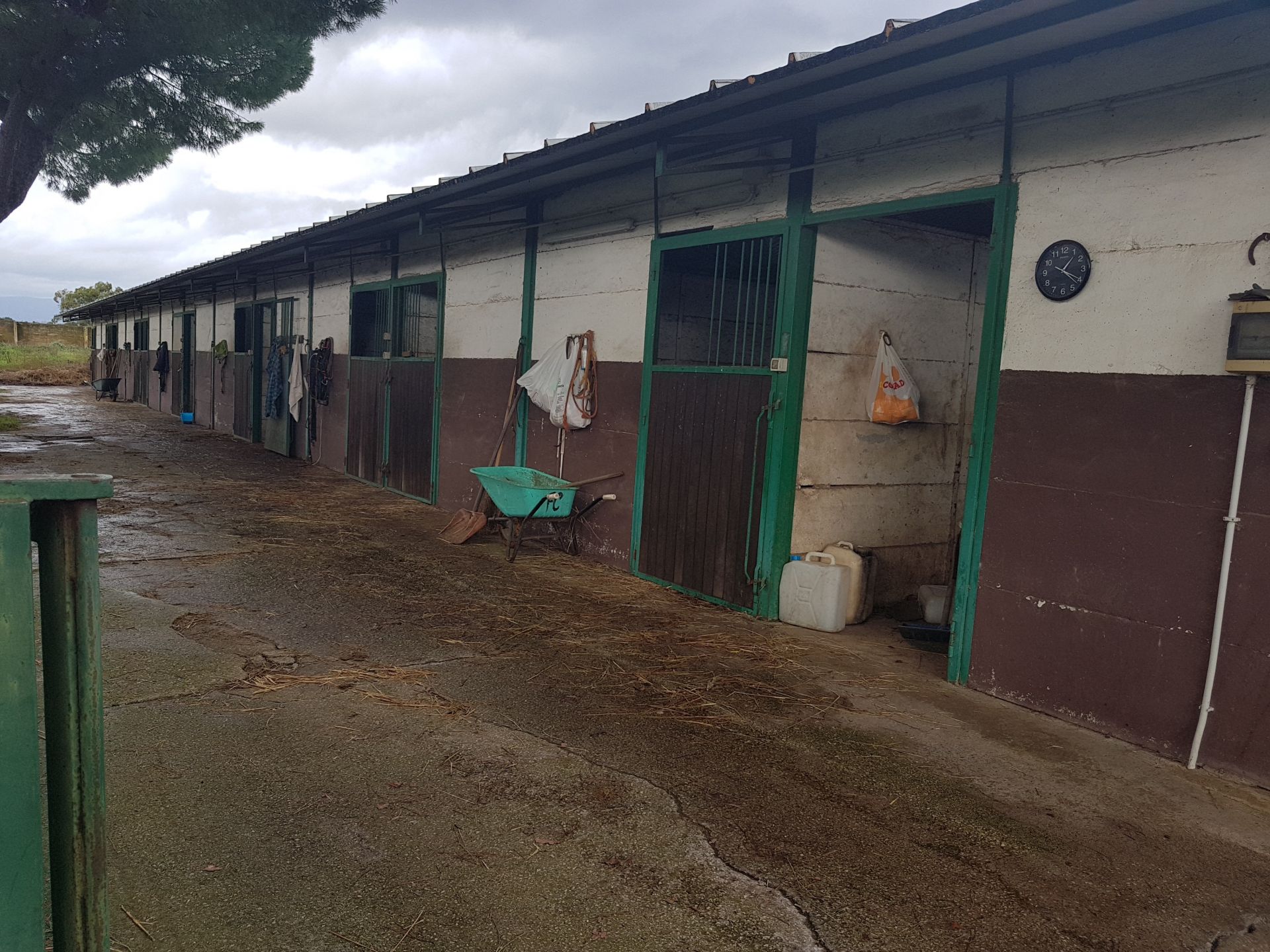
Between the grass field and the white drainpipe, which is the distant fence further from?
the white drainpipe

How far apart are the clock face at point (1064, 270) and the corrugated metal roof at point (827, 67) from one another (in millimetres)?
945

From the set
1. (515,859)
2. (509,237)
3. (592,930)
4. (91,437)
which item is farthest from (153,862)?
(91,437)

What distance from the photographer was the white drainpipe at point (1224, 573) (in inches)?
138

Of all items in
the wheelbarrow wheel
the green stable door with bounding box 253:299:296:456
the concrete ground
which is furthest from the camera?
the green stable door with bounding box 253:299:296:456

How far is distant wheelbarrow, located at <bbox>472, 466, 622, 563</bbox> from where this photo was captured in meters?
6.96

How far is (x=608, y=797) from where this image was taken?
320 cm

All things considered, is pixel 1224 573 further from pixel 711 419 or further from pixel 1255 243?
pixel 711 419

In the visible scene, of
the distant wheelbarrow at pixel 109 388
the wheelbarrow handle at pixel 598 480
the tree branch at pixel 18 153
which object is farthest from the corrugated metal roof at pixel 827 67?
the distant wheelbarrow at pixel 109 388

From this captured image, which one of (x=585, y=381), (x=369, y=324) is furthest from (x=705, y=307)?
(x=369, y=324)

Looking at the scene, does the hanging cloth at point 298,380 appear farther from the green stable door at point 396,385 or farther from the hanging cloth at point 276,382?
the green stable door at point 396,385

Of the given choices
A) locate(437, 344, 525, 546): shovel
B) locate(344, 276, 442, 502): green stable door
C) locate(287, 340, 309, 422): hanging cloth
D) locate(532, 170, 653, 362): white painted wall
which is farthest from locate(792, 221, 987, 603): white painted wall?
locate(287, 340, 309, 422): hanging cloth

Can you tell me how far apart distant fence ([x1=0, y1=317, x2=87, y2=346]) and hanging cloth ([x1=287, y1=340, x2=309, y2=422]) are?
1416 inches

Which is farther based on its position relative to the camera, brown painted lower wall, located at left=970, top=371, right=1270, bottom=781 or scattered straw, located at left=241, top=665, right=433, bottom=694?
scattered straw, located at left=241, top=665, right=433, bottom=694

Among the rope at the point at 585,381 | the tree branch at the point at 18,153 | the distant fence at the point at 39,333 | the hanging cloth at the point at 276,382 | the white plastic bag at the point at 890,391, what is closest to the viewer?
the white plastic bag at the point at 890,391
